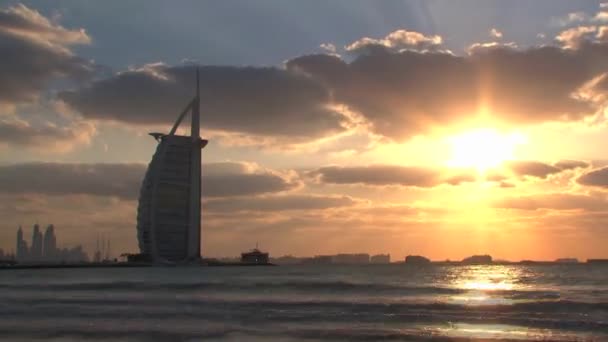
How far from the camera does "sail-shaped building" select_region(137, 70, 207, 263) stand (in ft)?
565

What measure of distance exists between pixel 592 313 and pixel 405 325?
1554 centimetres

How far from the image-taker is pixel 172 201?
17450cm

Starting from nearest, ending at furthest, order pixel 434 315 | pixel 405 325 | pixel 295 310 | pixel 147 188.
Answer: pixel 405 325 < pixel 434 315 < pixel 295 310 < pixel 147 188

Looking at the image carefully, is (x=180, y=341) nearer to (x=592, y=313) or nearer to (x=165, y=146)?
(x=592, y=313)

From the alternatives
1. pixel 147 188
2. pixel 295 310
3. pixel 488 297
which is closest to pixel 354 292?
pixel 488 297

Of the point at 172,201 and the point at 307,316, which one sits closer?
the point at 307,316

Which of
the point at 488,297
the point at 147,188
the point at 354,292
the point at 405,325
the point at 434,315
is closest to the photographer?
the point at 405,325

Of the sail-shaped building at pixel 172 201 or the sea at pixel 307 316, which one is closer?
the sea at pixel 307 316

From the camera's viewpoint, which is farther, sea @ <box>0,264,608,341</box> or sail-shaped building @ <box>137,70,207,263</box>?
sail-shaped building @ <box>137,70,207,263</box>

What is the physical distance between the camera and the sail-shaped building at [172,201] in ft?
565

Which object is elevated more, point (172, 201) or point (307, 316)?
point (172, 201)

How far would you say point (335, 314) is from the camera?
163ft

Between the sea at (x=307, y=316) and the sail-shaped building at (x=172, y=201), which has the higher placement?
the sail-shaped building at (x=172, y=201)

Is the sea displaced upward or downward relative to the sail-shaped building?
downward
